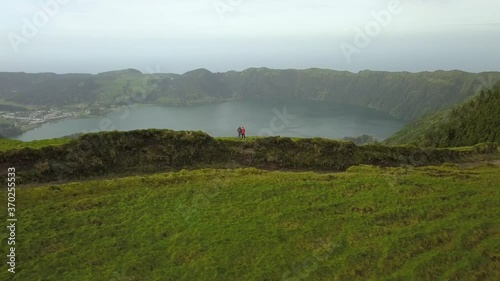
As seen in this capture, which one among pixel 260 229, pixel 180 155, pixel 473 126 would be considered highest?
pixel 180 155

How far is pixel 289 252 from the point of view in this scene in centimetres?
1828

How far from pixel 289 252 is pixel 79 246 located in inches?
425

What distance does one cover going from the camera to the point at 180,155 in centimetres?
3161

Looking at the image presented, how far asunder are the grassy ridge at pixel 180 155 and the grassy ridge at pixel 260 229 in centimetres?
375

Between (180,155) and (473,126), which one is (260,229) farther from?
(473,126)

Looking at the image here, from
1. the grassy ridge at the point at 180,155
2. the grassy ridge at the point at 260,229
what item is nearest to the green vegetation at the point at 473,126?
the grassy ridge at the point at 180,155

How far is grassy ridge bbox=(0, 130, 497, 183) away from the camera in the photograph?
2725 cm

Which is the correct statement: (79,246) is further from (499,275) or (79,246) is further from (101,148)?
(499,275)

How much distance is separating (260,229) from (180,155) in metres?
13.8

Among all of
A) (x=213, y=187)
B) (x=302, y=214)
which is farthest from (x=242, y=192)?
(x=302, y=214)

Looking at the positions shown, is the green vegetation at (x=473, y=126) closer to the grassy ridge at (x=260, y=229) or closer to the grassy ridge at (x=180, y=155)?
the grassy ridge at (x=180, y=155)

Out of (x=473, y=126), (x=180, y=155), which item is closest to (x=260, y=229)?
(x=180, y=155)

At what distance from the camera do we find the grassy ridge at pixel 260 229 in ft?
55.6

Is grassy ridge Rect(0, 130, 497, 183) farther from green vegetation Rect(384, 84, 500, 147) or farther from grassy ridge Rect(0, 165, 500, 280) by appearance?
green vegetation Rect(384, 84, 500, 147)
